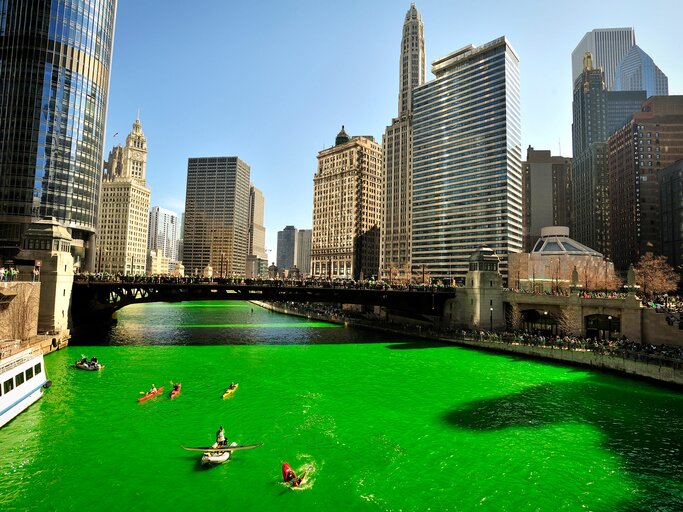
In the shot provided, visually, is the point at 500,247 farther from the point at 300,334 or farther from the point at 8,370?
the point at 8,370

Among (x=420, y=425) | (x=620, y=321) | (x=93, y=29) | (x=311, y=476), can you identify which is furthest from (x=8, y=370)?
(x=93, y=29)

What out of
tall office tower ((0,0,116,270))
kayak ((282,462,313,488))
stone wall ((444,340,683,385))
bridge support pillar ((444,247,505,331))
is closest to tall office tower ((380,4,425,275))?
bridge support pillar ((444,247,505,331))

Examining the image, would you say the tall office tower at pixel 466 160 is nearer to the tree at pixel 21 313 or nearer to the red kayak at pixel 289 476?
the tree at pixel 21 313

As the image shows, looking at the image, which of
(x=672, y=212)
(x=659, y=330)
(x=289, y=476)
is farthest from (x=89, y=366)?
(x=672, y=212)

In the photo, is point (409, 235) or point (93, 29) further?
point (409, 235)

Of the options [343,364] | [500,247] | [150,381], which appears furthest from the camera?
[500,247]

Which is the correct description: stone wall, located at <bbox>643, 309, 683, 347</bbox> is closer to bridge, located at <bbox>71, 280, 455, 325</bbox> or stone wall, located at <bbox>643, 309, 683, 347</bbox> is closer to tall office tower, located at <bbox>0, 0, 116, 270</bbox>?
bridge, located at <bbox>71, 280, 455, 325</bbox>

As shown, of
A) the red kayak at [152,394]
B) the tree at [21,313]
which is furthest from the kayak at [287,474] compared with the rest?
the tree at [21,313]

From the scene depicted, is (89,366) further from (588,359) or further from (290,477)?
(588,359)
